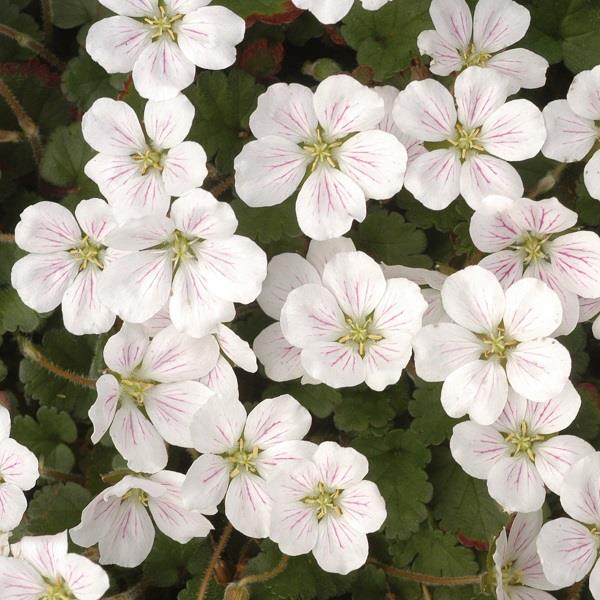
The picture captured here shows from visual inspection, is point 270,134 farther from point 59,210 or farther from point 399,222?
point 59,210

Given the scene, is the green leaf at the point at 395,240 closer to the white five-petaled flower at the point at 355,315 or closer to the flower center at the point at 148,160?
the white five-petaled flower at the point at 355,315

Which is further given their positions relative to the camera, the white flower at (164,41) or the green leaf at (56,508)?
the green leaf at (56,508)

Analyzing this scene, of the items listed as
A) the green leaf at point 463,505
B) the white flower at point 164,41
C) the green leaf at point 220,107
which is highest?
the white flower at point 164,41

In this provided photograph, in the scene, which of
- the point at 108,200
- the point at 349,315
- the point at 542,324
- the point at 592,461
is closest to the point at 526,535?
the point at 592,461

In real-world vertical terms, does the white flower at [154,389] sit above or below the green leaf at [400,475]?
above

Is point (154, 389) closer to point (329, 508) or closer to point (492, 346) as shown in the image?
point (329, 508)

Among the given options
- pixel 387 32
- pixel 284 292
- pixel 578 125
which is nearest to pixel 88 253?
pixel 284 292

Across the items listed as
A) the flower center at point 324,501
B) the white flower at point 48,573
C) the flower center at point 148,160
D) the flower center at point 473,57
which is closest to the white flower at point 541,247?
the flower center at point 473,57
